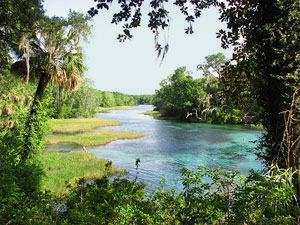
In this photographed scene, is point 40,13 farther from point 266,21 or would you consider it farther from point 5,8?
point 266,21

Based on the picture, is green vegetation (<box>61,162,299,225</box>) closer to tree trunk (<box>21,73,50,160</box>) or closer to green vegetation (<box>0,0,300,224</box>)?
green vegetation (<box>0,0,300,224</box>)

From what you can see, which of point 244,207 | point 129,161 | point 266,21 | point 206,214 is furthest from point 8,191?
point 129,161

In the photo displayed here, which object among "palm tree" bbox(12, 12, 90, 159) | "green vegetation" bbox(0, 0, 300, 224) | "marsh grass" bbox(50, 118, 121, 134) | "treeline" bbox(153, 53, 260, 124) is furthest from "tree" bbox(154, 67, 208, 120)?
"green vegetation" bbox(0, 0, 300, 224)

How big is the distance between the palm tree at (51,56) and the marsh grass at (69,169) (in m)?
2.28

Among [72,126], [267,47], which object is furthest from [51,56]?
[72,126]

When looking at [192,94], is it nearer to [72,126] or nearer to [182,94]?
[182,94]

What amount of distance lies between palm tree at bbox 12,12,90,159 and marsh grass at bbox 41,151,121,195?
89.9 inches

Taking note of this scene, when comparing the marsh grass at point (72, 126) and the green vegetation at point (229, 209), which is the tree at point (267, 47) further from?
the marsh grass at point (72, 126)

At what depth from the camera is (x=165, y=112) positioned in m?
76.2

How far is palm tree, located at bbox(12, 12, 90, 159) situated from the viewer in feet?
31.5

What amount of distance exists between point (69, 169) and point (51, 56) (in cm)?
704

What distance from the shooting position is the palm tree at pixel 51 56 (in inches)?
378

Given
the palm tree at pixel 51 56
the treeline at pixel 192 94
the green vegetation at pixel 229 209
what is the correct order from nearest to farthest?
the green vegetation at pixel 229 209
the palm tree at pixel 51 56
the treeline at pixel 192 94

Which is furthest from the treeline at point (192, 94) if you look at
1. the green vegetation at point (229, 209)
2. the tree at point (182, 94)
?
the green vegetation at point (229, 209)
